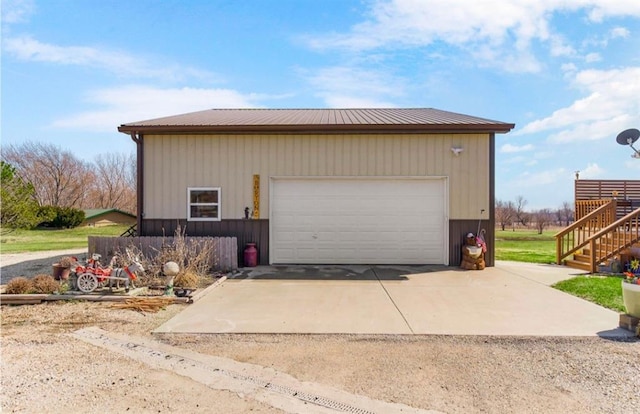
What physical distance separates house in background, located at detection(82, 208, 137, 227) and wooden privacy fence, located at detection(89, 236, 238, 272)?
82.0ft

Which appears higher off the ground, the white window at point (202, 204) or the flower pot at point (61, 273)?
the white window at point (202, 204)

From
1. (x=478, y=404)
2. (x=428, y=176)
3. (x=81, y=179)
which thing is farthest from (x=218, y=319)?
(x=81, y=179)

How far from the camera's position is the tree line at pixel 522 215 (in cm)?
3013

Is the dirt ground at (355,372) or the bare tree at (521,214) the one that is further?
the bare tree at (521,214)

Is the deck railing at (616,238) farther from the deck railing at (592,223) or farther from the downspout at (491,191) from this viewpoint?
the downspout at (491,191)

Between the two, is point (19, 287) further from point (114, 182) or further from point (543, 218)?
point (114, 182)

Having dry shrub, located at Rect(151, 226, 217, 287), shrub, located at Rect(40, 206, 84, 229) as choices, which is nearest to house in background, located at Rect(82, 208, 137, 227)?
shrub, located at Rect(40, 206, 84, 229)

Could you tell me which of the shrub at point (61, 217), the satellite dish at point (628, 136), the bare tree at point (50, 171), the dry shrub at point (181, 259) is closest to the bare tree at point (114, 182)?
the bare tree at point (50, 171)

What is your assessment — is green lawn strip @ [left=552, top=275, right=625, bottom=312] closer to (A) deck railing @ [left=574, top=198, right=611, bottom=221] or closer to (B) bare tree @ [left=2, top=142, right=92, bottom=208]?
(A) deck railing @ [left=574, top=198, right=611, bottom=221]

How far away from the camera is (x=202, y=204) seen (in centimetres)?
931

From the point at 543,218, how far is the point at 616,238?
71.5 ft

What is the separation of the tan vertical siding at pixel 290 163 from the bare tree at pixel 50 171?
3460 cm

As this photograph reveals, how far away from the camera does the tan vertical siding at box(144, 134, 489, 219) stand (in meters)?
9.22

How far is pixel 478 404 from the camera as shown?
2.68 m
